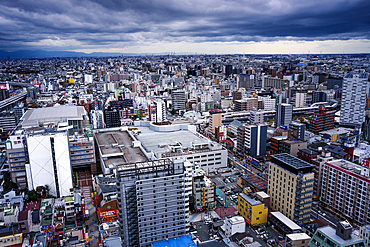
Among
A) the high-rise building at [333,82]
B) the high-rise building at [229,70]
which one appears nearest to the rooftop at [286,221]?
the high-rise building at [333,82]

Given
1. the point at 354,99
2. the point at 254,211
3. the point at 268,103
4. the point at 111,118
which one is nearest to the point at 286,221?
the point at 254,211

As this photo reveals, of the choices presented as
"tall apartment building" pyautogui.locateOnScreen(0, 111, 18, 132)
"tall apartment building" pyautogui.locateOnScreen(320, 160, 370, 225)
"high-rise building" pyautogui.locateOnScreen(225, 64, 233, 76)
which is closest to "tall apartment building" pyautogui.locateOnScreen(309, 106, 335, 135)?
"tall apartment building" pyautogui.locateOnScreen(320, 160, 370, 225)

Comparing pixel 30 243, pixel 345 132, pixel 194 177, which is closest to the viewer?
pixel 30 243

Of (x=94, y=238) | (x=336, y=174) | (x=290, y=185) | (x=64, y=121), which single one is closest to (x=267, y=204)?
(x=290, y=185)

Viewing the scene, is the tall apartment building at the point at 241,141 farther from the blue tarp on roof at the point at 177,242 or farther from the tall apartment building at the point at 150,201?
the blue tarp on roof at the point at 177,242

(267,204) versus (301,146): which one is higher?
(301,146)

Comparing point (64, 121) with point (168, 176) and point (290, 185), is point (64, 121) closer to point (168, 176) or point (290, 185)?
point (168, 176)

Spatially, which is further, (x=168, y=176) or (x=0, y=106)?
(x=0, y=106)
